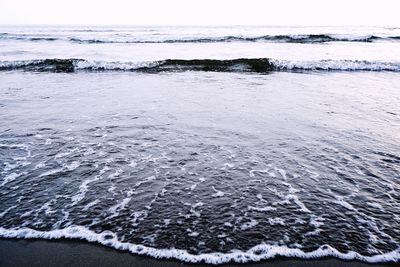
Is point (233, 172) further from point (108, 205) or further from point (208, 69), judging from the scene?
point (208, 69)

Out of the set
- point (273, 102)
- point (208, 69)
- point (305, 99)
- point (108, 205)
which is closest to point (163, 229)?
point (108, 205)

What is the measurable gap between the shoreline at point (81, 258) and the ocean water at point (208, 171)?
0.10 m


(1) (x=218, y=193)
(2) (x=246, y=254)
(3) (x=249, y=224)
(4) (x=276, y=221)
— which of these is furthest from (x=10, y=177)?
(4) (x=276, y=221)

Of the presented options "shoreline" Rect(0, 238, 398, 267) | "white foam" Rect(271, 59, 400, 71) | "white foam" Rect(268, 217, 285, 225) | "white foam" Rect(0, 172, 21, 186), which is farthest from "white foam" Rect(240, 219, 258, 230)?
"white foam" Rect(271, 59, 400, 71)

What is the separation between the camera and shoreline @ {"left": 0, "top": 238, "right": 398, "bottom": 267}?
376 cm

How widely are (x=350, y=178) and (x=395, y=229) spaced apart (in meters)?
1.43

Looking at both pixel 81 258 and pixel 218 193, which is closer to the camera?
pixel 81 258

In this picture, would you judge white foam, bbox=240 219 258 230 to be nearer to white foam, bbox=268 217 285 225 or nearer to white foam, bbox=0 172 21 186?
white foam, bbox=268 217 285 225

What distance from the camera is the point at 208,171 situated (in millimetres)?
5965

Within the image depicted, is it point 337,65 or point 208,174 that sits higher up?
point 337,65

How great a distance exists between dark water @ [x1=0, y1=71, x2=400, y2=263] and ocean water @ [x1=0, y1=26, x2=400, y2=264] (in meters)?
0.02

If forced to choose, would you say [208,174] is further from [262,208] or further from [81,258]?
[81,258]

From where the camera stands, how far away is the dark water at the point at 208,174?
13.7 ft

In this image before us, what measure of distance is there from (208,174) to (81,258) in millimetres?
2643
